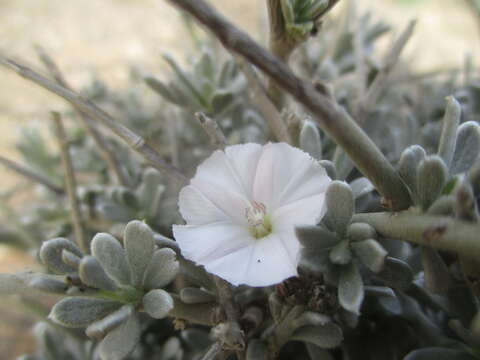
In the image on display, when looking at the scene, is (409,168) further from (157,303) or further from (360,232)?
(157,303)

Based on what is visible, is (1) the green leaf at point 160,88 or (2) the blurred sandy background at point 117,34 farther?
(2) the blurred sandy background at point 117,34

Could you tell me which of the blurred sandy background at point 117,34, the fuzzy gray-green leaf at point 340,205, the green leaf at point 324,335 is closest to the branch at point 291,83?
the fuzzy gray-green leaf at point 340,205

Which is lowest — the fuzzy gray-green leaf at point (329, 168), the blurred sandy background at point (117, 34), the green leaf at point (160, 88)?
the fuzzy gray-green leaf at point (329, 168)

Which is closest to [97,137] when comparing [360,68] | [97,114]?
[97,114]

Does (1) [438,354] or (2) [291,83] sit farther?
(1) [438,354]

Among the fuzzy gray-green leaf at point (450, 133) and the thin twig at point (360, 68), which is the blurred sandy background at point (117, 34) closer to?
the thin twig at point (360, 68)

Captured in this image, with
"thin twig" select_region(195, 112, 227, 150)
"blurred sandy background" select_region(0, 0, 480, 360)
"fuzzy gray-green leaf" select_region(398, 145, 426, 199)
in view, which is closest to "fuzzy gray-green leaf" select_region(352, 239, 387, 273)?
"fuzzy gray-green leaf" select_region(398, 145, 426, 199)
